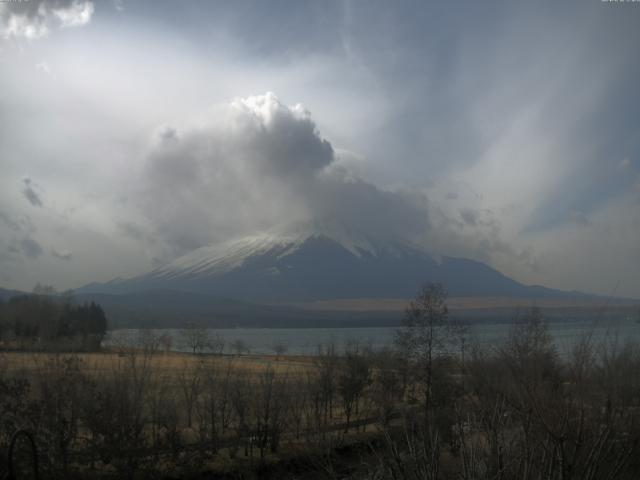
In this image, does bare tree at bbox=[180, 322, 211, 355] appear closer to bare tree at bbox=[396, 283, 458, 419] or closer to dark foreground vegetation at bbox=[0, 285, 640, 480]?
dark foreground vegetation at bbox=[0, 285, 640, 480]

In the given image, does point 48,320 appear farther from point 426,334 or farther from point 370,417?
point 426,334

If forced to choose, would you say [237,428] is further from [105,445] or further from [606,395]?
[606,395]

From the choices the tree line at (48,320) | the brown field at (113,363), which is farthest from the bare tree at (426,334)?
the tree line at (48,320)

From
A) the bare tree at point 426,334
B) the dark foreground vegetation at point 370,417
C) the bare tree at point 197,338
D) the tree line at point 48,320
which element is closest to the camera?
the dark foreground vegetation at point 370,417

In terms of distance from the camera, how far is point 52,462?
23.2m

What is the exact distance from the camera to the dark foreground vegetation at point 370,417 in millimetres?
8484

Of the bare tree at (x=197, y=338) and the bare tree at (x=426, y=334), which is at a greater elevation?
the bare tree at (x=426, y=334)

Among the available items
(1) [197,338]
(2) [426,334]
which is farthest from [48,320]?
(2) [426,334]

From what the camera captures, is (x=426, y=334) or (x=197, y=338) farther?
(x=197, y=338)

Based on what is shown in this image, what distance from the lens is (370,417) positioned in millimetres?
45312

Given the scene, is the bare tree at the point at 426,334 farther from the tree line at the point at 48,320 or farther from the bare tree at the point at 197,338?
the bare tree at the point at 197,338

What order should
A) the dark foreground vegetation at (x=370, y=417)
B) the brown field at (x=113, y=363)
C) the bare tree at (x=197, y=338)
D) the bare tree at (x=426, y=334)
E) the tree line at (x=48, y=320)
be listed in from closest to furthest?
the dark foreground vegetation at (x=370, y=417)
the brown field at (x=113, y=363)
the bare tree at (x=426, y=334)
the tree line at (x=48, y=320)
the bare tree at (x=197, y=338)

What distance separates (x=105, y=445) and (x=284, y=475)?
1008 cm

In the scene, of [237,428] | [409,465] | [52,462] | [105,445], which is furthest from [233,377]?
[409,465]
